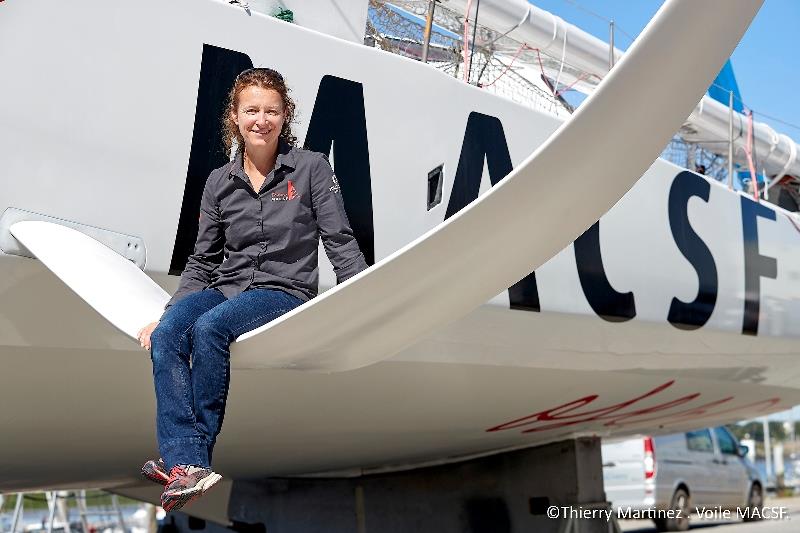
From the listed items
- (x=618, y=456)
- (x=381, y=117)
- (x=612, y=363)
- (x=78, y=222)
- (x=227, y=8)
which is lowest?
(x=618, y=456)

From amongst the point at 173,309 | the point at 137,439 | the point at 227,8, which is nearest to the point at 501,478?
the point at 137,439

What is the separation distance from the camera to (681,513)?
9.79 meters

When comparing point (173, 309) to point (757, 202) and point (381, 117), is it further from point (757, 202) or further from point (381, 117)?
point (757, 202)

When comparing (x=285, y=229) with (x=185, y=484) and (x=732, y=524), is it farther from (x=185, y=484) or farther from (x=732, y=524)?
(x=732, y=524)

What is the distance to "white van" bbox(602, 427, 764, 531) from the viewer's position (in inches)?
384

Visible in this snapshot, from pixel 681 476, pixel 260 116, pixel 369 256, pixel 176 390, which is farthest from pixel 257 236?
pixel 681 476

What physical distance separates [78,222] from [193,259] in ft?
1.53

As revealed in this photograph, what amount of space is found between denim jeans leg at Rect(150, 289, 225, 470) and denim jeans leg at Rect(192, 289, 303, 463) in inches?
0.7

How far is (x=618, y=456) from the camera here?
33.1 feet

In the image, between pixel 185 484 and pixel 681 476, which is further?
pixel 681 476

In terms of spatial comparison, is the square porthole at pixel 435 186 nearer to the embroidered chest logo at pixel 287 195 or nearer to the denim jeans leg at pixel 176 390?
the embroidered chest logo at pixel 287 195

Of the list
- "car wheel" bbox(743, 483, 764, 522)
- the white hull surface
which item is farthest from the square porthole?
"car wheel" bbox(743, 483, 764, 522)

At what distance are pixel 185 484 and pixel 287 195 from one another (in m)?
0.62

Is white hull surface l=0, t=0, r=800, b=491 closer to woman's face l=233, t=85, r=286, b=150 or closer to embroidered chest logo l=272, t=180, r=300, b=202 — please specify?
embroidered chest logo l=272, t=180, r=300, b=202
